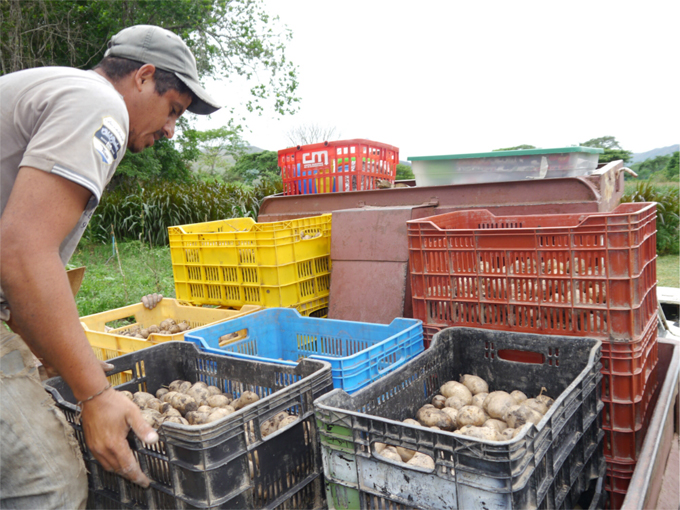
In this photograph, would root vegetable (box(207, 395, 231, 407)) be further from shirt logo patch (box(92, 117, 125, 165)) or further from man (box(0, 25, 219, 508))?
shirt logo patch (box(92, 117, 125, 165))

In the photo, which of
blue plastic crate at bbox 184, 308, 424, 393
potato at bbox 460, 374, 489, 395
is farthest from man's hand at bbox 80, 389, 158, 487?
potato at bbox 460, 374, 489, 395

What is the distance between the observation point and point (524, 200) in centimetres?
296

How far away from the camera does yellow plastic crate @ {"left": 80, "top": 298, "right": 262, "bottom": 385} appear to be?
276cm

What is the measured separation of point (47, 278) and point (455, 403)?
158 cm

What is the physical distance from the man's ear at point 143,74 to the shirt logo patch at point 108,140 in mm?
312

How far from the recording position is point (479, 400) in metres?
2.18

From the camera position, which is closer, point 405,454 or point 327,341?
point 405,454

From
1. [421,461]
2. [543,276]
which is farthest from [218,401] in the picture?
[543,276]

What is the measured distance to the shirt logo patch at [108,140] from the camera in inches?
50.4

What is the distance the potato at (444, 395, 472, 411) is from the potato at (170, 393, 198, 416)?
1039mm

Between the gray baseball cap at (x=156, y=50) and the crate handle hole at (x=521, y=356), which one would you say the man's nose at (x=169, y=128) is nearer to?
the gray baseball cap at (x=156, y=50)

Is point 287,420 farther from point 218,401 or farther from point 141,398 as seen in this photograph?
point 141,398

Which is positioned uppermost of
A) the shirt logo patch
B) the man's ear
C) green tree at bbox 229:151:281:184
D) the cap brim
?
green tree at bbox 229:151:281:184

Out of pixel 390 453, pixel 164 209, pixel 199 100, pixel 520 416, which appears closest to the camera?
pixel 390 453
